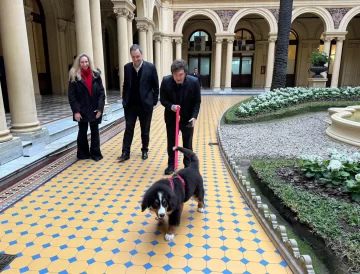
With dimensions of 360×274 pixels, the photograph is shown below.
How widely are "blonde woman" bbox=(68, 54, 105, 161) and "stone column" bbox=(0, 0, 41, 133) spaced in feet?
3.55

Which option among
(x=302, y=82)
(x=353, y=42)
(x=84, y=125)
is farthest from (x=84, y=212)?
(x=353, y=42)

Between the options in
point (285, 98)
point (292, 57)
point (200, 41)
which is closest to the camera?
point (285, 98)

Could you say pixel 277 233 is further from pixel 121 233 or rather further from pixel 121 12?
pixel 121 12

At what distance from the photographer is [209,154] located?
5797 mm

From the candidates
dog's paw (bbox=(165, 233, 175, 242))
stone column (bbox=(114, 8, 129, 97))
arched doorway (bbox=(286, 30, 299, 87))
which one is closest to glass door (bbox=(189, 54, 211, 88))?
arched doorway (bbox=(286, 30, 299, 87))

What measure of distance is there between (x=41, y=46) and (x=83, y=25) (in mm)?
8048

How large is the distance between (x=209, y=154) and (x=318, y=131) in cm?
396

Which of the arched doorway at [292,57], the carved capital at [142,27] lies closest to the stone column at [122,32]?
the carved capital at [142,27]

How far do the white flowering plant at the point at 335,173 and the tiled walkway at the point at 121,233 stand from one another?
1.11m

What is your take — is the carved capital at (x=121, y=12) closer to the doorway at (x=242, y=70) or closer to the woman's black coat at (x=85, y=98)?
the woman's black coat at (x=85, y=98)

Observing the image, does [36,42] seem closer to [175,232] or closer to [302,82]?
[175,232]

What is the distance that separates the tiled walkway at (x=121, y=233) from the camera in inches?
97.7

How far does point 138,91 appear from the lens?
4.90 m

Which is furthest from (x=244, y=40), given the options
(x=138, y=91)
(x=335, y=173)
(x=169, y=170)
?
(x=335, y=173)
